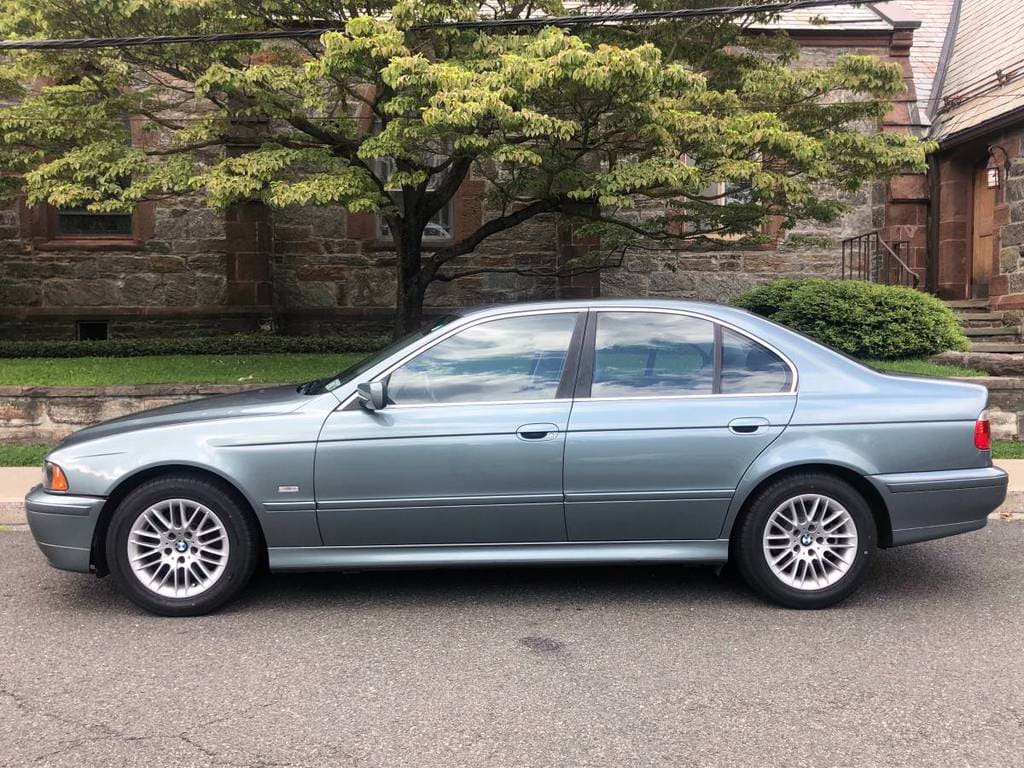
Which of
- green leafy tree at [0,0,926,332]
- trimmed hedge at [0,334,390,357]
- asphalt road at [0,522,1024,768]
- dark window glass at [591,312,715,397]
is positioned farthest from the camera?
trimmed hedge at [0,334,390,357]

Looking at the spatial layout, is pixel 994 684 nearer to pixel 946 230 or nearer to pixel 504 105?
pixel 504 105

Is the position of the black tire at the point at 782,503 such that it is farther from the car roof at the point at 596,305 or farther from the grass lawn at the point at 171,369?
the grass lawn at the point at 171,369

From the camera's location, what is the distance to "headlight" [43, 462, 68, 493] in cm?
440

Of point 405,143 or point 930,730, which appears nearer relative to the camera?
point 930,730

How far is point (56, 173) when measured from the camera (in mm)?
8414

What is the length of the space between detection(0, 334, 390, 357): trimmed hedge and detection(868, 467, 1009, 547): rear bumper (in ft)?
29.4

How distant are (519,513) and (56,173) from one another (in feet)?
22.0

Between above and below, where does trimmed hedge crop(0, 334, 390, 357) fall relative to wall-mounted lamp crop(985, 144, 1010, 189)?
below

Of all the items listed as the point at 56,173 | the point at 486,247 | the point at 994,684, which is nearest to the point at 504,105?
the point at 56,173

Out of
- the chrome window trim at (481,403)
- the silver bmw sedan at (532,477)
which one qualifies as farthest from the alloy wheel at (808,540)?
the chrome window trim at (481,403)

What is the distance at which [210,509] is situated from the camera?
4371 mm

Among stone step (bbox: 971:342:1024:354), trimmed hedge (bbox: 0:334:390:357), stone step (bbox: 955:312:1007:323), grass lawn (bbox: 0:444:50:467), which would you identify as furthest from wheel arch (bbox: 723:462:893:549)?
stone step (bbox: 955:312:1007:323)

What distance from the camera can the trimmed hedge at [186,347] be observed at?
1213cm

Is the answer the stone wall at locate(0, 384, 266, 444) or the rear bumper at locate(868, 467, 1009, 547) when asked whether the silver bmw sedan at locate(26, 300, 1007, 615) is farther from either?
Answer: the stone wall at locate(0, 384, 266, 444)
